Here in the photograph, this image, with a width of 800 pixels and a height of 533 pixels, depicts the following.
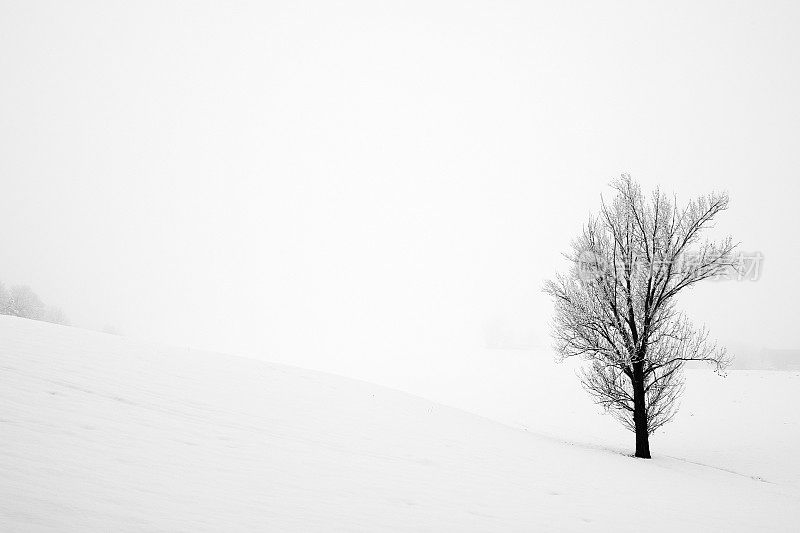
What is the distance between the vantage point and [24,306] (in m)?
45.5

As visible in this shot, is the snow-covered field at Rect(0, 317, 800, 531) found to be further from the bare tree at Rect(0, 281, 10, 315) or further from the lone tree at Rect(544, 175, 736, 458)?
the bare tree at Rect(0, 281, 10, 315)

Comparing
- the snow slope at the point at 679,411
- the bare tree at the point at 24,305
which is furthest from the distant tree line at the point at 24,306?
the snow slope at the point at 679,411

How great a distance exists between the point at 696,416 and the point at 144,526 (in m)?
33.0

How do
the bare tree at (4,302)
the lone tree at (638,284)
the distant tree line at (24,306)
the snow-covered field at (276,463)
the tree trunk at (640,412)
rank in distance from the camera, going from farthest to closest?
the distant tree line at (24,306)
the bare tree at (4,302)
the tree trunk at (640,412)
the lone tree at (638,284)
the snow-covered field at (276,463)

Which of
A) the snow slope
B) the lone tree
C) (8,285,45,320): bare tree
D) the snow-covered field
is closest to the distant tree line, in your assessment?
(8,285,45,320): bare tree

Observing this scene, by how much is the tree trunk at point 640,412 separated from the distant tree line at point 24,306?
5493 cm

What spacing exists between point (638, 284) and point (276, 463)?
41.7 feet

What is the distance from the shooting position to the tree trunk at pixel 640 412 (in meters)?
13.7

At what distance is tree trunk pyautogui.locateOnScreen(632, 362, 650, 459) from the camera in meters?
13.7

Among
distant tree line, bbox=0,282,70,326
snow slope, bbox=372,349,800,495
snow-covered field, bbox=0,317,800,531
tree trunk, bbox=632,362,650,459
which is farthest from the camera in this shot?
distant tree line, bbox=0,282,70,326

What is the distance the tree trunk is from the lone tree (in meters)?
0.03

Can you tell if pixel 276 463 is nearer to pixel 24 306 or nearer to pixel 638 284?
pixel 638 284

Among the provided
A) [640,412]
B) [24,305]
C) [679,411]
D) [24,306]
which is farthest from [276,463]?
[24,305]

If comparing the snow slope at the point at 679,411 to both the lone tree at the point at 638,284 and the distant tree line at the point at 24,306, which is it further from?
the distant tree line at the point at 24,306
